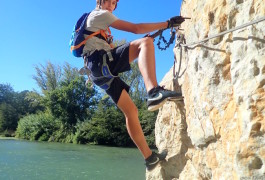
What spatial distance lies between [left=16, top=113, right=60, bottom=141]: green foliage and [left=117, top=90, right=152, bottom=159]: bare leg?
2584 centimetres

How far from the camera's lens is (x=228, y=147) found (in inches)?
65.4

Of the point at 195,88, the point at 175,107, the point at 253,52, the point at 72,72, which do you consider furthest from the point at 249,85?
the point at 72,72

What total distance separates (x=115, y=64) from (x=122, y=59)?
9cm

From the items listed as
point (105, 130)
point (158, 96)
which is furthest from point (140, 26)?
point (105, 130)

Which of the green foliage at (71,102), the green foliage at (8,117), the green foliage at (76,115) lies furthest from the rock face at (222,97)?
the green foliage at (8,117)

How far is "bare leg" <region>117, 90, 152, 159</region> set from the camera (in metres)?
2.54

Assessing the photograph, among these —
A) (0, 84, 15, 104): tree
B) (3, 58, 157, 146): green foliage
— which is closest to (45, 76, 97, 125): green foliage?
(3, 58, 157, 146): green foliage

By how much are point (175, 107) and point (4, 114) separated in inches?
1519

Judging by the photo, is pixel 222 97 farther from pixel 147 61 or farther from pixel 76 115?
pixel 76 115

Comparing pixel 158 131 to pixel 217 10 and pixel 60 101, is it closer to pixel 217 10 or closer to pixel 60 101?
pixel 217 10

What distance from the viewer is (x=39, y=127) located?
2836 centimetres

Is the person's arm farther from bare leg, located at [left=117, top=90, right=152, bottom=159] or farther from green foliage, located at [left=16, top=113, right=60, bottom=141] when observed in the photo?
green foliage, located at [left=16, top=113, right=60, bottom=141]

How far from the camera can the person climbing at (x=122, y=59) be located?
219 cm

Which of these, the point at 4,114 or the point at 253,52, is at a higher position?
the point at 4,114
